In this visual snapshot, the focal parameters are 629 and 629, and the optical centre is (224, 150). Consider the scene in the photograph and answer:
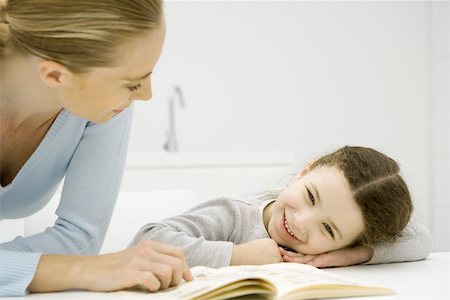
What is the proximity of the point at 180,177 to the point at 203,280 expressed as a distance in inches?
75.2

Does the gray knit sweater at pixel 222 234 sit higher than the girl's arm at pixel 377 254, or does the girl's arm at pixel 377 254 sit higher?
the gray knit sweater at pixel 222 234

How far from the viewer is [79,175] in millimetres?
1360

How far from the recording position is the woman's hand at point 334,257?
148 cm

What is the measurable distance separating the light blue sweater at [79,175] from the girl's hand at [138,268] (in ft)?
1.02

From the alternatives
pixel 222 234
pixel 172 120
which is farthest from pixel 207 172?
pixel 222 234

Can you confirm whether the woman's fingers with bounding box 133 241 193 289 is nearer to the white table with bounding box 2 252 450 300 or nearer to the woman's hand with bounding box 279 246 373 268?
the white table with bounding box 2 252 450 300

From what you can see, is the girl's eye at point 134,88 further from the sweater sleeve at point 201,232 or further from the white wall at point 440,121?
the white wall at point 440,121

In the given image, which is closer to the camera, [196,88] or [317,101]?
[196,88]

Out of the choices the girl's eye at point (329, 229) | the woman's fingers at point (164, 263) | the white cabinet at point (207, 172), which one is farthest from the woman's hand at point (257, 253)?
the white cabinet at point (207, 172)

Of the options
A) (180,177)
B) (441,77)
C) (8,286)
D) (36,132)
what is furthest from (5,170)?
(441,77)

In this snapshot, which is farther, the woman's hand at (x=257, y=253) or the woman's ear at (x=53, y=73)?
the woman's hand at (x=257, y=253)

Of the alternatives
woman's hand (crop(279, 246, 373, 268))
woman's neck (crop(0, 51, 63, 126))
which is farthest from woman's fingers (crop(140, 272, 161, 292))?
woman's hand (crop(279, 246, 373, 268))

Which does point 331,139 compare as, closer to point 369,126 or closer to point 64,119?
point 369,126

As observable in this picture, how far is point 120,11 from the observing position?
3.46 ft
